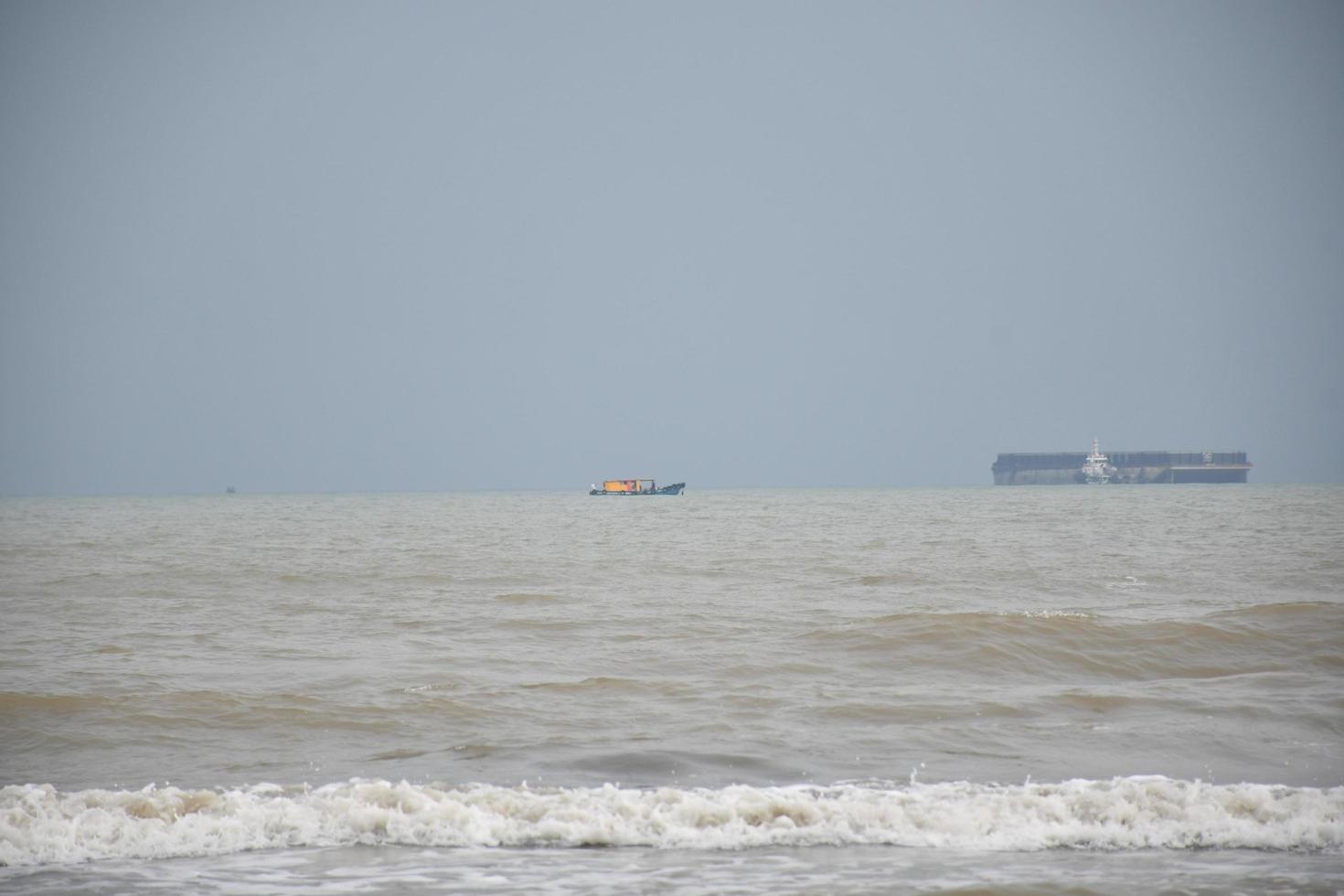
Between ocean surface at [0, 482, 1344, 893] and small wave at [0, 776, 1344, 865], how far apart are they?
0.09 ft

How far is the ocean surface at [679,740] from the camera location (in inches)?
307

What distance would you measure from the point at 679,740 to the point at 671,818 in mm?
2785

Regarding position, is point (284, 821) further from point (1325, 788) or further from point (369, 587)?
point (369, 587)

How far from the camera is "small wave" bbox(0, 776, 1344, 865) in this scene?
26.7 ft

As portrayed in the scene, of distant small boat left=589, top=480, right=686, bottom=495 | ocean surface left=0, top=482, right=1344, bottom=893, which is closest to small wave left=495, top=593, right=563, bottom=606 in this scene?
ocean surface left=0, top=482, right=1344, bottom=893

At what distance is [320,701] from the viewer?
13211 millimetres

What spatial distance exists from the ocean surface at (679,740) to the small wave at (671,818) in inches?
1.1

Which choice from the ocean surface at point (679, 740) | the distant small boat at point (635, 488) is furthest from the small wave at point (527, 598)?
the distant small boat at point (635, 488)

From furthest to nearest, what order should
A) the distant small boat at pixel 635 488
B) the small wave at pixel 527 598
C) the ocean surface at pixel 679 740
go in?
the distant small boat at pixel 635 488, the small wave at pixel 527 598, the ocean surface at pixel 679 740

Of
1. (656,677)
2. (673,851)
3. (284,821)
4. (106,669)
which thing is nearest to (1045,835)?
(673,851)

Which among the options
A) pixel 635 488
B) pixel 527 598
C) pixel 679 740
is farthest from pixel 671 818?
pixel 635 488

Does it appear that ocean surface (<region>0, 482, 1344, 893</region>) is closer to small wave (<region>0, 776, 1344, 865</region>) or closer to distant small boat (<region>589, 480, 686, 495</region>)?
small wave (<region>0, 776, 1344, 865</region>)

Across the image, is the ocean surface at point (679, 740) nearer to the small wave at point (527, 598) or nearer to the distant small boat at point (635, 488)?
the small wave at point (527, 598)

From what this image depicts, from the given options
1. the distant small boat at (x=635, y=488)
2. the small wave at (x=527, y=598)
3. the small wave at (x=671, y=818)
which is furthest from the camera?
the distant small boat at (x=635, y=488)
